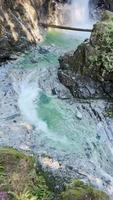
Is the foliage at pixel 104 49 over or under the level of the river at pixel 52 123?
over

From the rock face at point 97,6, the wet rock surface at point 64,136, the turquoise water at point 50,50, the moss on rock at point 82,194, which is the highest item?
the rock face at point 97,6

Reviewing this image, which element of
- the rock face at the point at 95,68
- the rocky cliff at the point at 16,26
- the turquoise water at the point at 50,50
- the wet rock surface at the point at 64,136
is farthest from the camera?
the rocky cliff at the point at 16,26

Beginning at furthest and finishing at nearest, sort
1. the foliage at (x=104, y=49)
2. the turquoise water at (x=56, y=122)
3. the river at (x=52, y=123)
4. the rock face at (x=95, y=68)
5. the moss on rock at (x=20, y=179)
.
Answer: the rock face at (x=95, y=68) < the foliage at (x=104, y=49) < the turquoise water at (x=56, y=122) < the river at (x=52, y=123) < the moss on rock at (x=20, y=179)

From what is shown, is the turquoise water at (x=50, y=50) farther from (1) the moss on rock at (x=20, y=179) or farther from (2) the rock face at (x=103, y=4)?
(1) the moss on rock at (x=20, y=179)

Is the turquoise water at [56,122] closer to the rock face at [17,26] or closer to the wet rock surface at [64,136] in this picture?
the wet rock surface at [64,136]

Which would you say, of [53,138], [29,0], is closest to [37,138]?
[53,138]

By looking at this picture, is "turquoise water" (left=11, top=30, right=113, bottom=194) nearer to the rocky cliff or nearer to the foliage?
the rocky cliff

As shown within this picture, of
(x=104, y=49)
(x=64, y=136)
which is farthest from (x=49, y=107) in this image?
(x=104, y=49)

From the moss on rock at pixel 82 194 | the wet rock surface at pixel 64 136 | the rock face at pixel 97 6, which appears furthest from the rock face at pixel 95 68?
the rock face at pixel 97 6

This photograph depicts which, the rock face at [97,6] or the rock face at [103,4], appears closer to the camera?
the rock face at [103,4]

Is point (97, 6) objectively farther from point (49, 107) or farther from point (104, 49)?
point (49, 107)
